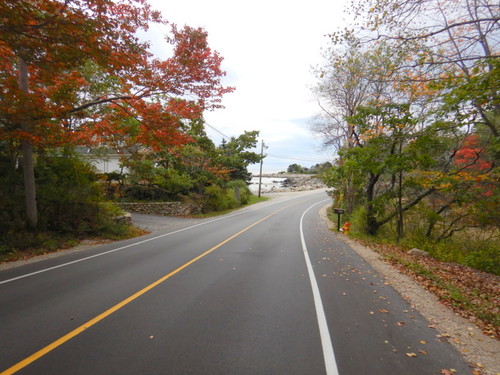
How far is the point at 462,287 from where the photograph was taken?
6.08 metres

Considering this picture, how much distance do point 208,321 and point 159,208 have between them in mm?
17302

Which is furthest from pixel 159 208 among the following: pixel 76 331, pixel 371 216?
pixel 76 331

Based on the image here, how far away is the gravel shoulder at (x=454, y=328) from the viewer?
323 centimetres

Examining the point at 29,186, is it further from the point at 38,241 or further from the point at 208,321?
the point at 208,321

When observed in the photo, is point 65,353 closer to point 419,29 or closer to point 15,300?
point 15,300

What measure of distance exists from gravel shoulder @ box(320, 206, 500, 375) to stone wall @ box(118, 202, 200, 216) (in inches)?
653

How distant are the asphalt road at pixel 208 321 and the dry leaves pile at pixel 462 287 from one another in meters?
0.98

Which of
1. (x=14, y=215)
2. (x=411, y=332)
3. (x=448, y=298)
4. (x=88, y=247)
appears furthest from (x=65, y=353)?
(x=14, y=215)

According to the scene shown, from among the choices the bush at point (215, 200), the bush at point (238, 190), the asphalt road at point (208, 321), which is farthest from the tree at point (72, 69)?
the bush at point (238, 190)

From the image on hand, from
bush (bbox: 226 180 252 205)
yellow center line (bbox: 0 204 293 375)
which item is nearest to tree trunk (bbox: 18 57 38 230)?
yellow center line (bbox: 0 204 293 375)

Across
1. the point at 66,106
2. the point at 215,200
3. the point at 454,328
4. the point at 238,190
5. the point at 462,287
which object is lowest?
the point at 462,287

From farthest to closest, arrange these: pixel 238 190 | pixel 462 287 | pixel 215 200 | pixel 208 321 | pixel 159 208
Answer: pixel 238 190 → pixel 215 200 → pixel 159 208 → pixel 462 287 → pixel 208 321

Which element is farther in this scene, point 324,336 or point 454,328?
A: point 454,328

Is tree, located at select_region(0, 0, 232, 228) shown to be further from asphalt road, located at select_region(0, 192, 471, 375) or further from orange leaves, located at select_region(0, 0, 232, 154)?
asphalt road, located at select_region(0, 192, 471, 375)
